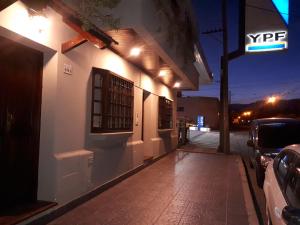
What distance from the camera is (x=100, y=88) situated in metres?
7.31

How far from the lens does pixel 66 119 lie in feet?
20.1

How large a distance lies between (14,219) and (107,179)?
334 centimetres

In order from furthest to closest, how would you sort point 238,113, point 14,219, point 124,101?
point 238,113, point 124,101, point 14,219

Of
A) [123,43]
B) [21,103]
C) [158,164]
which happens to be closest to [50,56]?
[21,103]

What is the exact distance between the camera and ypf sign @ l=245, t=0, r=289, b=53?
53.9 ft

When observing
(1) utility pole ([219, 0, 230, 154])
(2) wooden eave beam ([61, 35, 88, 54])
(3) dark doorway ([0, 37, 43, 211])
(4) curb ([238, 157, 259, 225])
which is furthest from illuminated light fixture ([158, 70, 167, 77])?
(1) utility pole ([219, 0, 230, 154])

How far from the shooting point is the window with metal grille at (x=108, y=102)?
23.5 feet

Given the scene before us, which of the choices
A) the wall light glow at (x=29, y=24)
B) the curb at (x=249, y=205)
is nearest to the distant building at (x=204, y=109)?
the curb at (x=249, y=205)

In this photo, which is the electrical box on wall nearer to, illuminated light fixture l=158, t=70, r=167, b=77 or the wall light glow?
the wall light glow

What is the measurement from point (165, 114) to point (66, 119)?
8515 millimetres

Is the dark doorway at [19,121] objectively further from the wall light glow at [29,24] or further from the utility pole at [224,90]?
the utility pole at [224,90]

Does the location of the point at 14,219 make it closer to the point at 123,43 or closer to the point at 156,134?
the point at 123,43

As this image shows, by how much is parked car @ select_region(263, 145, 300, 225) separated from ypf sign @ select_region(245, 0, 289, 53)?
13144 millimetres

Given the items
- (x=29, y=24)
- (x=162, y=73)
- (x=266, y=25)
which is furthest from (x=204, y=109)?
(x=29, y=24)
